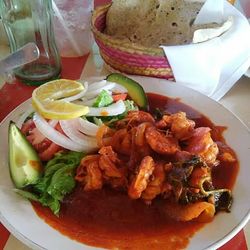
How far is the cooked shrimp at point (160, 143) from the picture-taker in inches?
40.8

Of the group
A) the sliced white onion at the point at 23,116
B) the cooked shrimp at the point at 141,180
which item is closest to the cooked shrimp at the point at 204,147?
the cooked shrimp at the point at 141,180

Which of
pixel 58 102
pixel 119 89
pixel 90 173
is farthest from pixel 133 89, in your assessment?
pixel 90 173

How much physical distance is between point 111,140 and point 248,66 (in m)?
0.62

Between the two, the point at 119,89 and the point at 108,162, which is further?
the point at 119,89

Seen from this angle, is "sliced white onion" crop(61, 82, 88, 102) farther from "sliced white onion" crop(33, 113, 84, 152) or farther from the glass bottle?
the glass bottle

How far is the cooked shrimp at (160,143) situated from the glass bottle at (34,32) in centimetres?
63

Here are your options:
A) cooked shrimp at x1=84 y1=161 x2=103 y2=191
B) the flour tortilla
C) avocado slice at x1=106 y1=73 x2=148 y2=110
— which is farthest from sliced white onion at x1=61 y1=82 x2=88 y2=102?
the flour tortilla

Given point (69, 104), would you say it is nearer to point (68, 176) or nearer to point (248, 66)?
point (68, 176)

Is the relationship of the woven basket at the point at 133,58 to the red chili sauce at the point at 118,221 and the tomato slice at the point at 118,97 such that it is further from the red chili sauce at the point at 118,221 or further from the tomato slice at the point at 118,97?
the red chili sauce at the point at 118,221

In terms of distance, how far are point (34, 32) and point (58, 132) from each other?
0.59 metres

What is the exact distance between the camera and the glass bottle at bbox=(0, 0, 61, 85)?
4.94 ft

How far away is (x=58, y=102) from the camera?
1.14 meters

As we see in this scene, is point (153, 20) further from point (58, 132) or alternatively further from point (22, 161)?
point (22, 161)

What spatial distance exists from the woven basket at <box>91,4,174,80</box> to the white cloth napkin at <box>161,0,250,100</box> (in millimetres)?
34
